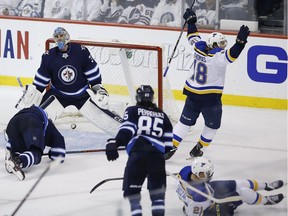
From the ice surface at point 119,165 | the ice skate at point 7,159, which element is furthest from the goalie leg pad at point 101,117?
the ice skate at point 7,159

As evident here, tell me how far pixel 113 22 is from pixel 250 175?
16.2 feet

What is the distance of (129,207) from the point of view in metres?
3.89

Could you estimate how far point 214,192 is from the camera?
5.09 meters

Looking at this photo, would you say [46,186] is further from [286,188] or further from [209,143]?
[286,188]

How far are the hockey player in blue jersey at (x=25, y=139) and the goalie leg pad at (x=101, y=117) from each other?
0.60 meters

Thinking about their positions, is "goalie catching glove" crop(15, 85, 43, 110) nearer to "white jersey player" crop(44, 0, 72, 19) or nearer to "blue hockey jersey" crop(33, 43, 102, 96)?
"blue hockey jersey" crop(33, 43, 102, 96)

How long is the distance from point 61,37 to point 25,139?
35.3 inches

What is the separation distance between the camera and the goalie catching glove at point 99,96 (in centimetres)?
744

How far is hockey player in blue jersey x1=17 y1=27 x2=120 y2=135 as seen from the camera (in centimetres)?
745

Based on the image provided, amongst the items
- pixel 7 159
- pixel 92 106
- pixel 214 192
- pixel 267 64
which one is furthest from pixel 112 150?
pixel 267 64

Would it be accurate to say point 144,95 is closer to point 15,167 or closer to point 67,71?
point 15,167

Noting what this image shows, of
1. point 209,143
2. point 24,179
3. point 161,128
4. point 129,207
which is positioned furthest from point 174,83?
point 129,207

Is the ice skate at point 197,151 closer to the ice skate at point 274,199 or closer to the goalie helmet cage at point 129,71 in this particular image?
the goalie helmet cage at point 129,71

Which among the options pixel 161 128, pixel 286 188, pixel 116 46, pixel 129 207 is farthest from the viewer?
pixel 116 46
